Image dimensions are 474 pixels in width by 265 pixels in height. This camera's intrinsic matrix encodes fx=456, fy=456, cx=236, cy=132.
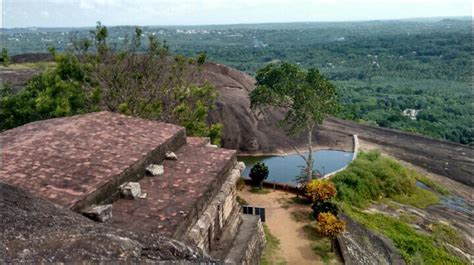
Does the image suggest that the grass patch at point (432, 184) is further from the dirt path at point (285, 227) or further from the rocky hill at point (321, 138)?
the dirt path at point (285, 227)

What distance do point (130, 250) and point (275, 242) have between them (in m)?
10.9

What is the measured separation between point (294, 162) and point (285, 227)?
15.2m

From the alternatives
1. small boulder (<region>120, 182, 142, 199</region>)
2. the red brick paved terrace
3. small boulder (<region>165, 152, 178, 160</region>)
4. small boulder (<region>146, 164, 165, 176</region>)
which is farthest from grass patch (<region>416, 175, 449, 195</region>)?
small boulder (<region>120, 182, 142, 199</region>)

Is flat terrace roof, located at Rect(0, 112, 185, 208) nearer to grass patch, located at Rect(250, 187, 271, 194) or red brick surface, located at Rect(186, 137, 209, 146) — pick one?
red brick surface, located at Rect(186, 137, 209, 146)

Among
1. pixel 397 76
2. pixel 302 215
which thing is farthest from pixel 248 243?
pixel 397 76

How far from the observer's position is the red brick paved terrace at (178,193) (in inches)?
339

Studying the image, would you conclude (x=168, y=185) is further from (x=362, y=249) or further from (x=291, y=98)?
(x=291, y=98)

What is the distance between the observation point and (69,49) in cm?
1953

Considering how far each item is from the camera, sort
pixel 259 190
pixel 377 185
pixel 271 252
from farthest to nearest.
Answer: pixel 377 185
pixel 259 190
pixel 271 252

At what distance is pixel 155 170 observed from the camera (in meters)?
10.8

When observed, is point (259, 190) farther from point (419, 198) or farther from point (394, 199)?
point (419, 198)

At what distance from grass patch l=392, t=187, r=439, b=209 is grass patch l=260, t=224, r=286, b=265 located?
37.4ft

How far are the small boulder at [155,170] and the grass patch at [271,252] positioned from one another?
4.81 m

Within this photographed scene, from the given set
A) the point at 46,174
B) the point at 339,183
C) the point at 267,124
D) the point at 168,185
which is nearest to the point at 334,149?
the point at 267,124
